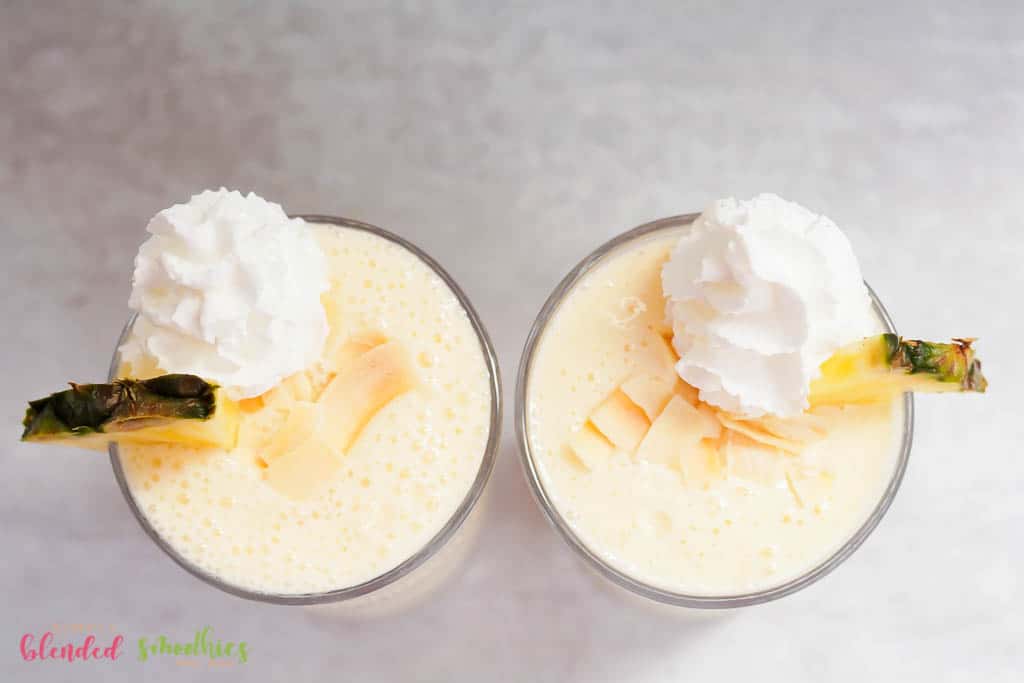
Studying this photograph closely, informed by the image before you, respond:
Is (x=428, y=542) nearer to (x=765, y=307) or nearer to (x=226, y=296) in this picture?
(x=226, y=296)

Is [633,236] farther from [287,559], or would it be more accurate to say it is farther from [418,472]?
[287,559]

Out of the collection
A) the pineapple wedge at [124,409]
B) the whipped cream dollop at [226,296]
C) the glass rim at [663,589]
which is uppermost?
the whipped cream dollop at [226,296]

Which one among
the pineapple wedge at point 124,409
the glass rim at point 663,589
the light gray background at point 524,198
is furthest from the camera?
the light gray background at point 524,198

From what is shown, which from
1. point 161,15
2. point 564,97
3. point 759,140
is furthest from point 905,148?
point 161,15

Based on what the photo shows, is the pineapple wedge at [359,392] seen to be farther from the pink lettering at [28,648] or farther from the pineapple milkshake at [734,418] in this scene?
the pink lettering at [28,648]

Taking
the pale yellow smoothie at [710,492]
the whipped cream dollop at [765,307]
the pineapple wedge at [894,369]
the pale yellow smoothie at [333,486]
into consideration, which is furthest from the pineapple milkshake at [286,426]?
the pineapple wedge at [894,369]

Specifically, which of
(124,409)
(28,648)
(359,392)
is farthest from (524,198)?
(28,648)

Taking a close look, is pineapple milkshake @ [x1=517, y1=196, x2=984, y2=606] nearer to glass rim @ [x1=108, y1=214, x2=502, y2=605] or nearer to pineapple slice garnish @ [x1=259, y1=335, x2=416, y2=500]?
glass rim @ [x1=108, y1=214, x2=502, y2=605]
